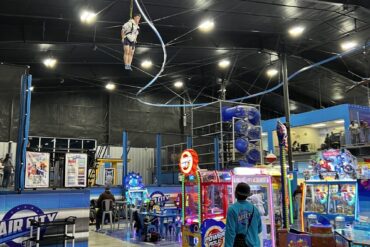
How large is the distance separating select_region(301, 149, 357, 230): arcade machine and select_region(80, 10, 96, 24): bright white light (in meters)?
7.31

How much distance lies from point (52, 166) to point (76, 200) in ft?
2.31

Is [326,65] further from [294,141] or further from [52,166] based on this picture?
[52,166]

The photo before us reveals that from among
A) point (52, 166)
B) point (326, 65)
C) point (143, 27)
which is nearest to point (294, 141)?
point (326, 65)

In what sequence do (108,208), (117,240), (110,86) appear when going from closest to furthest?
(117,240), (108,208), (110,86)

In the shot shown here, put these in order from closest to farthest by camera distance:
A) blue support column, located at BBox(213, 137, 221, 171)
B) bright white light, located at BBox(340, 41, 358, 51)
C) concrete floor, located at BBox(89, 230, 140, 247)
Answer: concrete floor, located at BBox(89, 230, 140, 247), bright white light, located at BBox(340, 41, 358, 51), blue support column, located at BBox(213, 137, 221, 171)

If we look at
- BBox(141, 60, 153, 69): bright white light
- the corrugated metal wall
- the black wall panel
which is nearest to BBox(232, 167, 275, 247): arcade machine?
BBox(141, 60, 153, 69): bright white light

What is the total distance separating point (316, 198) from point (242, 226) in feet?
11.8

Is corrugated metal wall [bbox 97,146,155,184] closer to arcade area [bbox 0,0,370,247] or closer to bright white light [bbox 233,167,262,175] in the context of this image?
arcade area [bbox 0,0,370,247]

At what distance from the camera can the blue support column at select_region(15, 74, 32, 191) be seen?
549cm

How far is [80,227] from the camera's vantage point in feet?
19.9

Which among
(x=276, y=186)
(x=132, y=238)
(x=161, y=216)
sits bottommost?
(x=132, y=238)

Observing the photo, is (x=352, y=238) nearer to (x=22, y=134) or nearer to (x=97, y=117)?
(x=22, y=134)

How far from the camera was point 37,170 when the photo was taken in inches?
223

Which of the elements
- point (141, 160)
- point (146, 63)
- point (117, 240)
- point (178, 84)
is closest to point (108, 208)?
point (117, 240)
